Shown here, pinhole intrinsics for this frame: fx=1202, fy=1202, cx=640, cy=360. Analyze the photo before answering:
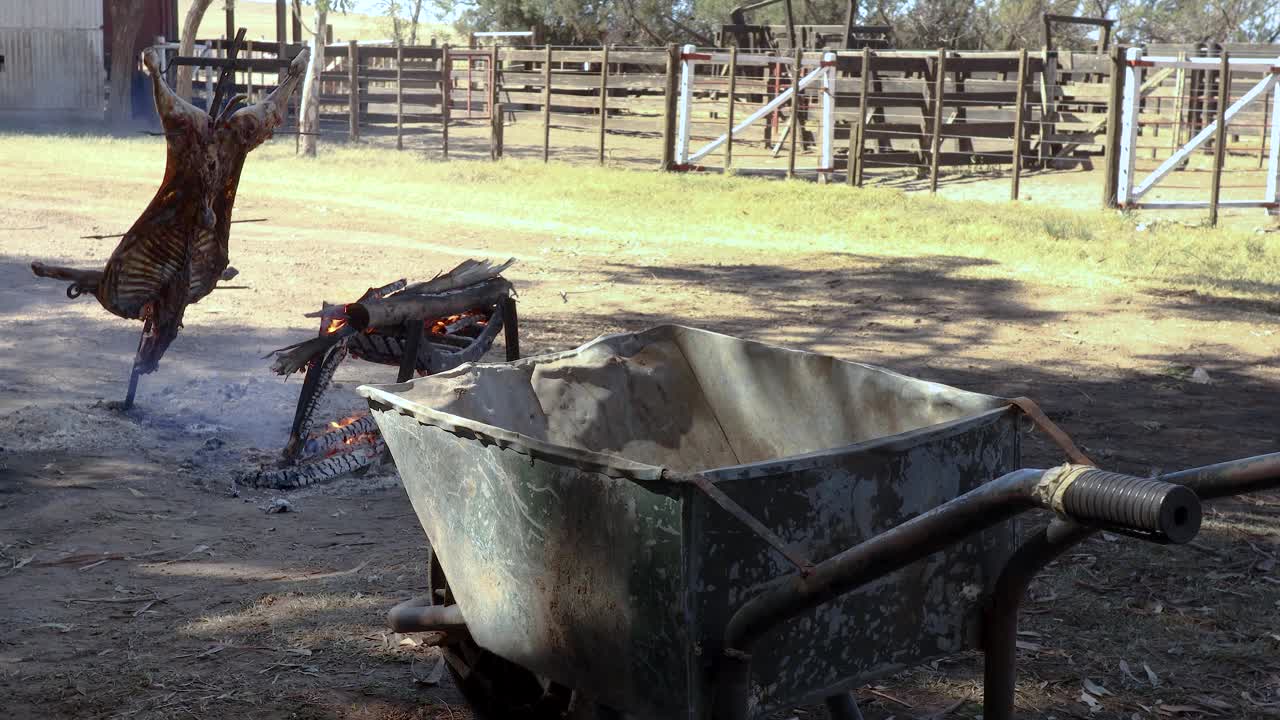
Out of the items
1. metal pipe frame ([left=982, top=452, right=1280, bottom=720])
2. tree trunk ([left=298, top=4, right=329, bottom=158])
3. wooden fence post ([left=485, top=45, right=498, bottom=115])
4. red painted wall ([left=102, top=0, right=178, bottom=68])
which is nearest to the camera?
metal pipe frame ([left=982, top=452, right=1280, bottom=720])

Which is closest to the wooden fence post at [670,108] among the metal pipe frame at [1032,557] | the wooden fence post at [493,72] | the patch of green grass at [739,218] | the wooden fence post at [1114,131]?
the patch of green grass at [739,218]

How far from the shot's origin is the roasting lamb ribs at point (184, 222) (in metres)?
5.28

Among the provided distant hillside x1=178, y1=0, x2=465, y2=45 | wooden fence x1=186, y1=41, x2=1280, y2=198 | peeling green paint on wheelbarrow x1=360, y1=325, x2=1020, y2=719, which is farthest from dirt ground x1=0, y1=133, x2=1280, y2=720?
distant hillside x1=178, y1=0, x2=465, y2=45

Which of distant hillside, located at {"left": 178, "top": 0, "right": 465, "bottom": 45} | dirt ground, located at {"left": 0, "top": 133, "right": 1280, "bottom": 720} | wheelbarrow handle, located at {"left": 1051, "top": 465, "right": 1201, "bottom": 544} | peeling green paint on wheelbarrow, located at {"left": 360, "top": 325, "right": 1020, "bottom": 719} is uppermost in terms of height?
distant hillside, located at {"left": 178, "top": 0, "right": 465, "bottom": 45}

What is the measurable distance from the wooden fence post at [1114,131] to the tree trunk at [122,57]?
2262 centimetres

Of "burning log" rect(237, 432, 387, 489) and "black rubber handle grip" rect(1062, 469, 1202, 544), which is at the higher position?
"black rubber handle grip" rect(1062, 469, 1202, 544)

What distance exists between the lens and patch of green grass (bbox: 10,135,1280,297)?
11.6 m

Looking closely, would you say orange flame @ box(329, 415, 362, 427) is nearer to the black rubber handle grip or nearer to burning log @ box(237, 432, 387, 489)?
burning log @ box(237, 432, 387, 489)

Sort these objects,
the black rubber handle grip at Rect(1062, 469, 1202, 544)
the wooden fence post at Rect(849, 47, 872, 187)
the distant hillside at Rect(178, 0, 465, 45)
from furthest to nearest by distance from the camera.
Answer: the distant hillside at Rect(178, 0, 465, 45), the wooden fence post at Rect(849, 47, 872, 187), the black rubber handle grip at Rect(1062, 469, 1202, 544)

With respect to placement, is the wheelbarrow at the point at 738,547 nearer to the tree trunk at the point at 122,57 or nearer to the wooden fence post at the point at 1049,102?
the wooden fence post at the point at 1049,102

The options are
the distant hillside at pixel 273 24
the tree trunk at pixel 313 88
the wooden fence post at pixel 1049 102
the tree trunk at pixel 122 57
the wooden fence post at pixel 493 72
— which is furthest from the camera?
the distant hillside at pixel 273 24

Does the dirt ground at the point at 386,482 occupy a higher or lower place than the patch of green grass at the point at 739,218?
lower

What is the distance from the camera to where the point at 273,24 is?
243 feet

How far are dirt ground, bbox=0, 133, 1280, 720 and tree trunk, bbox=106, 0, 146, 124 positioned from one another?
18579 mm
